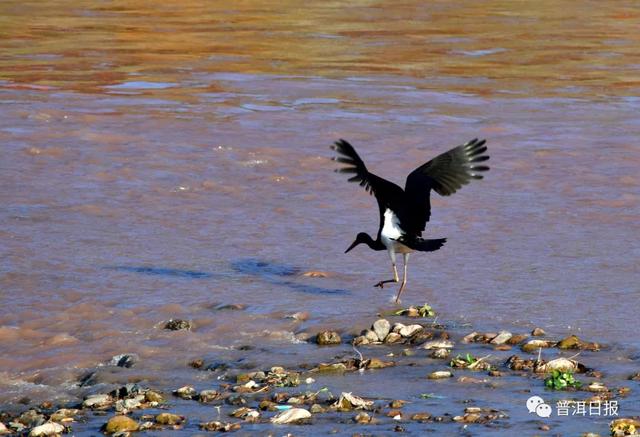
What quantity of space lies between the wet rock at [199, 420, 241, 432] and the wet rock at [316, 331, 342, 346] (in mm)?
1551

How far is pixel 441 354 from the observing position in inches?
285

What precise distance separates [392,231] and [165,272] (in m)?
1.66

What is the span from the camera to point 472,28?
77.5 ft

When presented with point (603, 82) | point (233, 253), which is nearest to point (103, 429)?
point (233, 253)

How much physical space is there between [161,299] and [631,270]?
126 inches

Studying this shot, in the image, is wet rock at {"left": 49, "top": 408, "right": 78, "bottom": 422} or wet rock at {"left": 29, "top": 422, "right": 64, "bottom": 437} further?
wet rock at {"left": 49, "top": 408, "right": 78, "bottom": 422}

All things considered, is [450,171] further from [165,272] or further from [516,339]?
[165,272]

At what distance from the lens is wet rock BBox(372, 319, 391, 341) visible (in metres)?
7.63

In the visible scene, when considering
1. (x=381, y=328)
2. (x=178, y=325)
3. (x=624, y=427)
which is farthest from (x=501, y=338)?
(x=178, y=325)

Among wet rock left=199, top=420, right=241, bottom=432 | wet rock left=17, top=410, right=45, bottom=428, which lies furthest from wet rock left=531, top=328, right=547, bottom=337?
wet rock left=17, top=410, right=45, bottom=428

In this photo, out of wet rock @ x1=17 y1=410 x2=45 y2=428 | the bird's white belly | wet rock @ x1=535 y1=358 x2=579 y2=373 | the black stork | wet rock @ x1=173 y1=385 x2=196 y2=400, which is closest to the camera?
wet rock @ x1=17 y1=410 x2=45 y2=428

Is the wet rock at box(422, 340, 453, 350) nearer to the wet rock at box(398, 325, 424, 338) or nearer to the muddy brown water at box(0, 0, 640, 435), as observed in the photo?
the wet rock at box(398, 325, 424, 338)

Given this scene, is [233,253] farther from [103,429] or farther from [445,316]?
[103,429]

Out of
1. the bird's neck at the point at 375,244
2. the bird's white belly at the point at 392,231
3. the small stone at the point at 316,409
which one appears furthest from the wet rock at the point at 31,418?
the bird's neck at the point at 375,244
